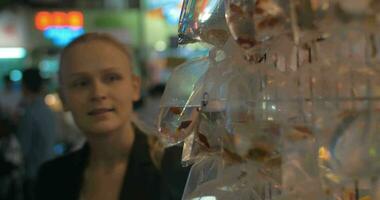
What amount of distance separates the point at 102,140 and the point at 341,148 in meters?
0.92

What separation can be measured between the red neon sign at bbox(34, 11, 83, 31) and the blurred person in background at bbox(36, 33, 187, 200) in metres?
5.98

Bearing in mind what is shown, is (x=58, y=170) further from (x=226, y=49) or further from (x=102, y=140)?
(x=226, y=49)

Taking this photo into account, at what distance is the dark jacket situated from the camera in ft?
4.94

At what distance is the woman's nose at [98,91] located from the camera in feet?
5.01

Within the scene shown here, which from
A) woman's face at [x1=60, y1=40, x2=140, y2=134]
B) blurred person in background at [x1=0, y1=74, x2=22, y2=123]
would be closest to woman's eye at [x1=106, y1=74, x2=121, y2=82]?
woman's face at [x1=60, y1=40, x2=140, y2=134]

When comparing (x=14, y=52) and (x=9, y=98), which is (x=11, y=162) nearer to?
(x=9, y=98)

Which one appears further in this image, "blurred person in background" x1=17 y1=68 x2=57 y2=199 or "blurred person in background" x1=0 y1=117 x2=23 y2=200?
"blurred person in background" x1=0 y1=117 x2=23 y2=200

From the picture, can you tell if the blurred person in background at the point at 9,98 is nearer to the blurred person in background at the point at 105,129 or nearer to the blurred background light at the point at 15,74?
the blurred background light at the point at 15,74

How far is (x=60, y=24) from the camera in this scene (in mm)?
7469

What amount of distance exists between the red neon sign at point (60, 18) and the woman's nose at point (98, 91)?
19.9 feet

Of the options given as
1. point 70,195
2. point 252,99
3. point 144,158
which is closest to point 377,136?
point 252,99

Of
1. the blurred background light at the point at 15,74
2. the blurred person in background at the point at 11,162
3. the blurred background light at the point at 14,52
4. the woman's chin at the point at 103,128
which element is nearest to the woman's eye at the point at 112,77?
Result: the woman's chin at the point at 103,128

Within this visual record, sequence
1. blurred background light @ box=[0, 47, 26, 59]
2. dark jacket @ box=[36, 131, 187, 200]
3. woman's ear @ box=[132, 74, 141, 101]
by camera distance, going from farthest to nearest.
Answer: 1. blurred background light @ box=[0, 47, 26, 59]
2. woman's ear @ box=[132, 74, 141, 101]
3. dark jacket @ box=[36, 131, 187, 200]

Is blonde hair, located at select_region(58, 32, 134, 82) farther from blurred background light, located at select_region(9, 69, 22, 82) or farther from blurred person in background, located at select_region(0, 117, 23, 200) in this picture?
blurred background light, located at select_region(9, 69, 22, 82)
